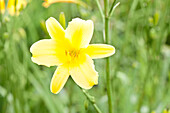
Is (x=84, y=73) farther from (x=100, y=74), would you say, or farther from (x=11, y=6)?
(x=100, y=74)

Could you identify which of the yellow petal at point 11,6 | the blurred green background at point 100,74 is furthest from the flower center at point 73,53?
the yellow petal at point 11,6

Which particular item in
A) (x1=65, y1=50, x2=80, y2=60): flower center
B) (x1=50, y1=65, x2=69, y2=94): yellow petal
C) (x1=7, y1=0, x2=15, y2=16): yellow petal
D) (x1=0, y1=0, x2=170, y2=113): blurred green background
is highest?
(x1=7, y1=0, x2=15, y2=16): yellow petal

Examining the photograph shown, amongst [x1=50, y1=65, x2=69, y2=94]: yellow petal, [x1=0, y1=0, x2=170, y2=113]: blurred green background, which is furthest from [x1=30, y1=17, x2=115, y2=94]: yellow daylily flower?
[x1=0, y1=0, x2=170, y2=113]: blurred green background

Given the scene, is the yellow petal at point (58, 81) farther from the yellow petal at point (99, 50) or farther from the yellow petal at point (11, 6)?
the yellow petal at point (11, 6)

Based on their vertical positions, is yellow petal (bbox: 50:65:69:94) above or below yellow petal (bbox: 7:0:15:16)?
below

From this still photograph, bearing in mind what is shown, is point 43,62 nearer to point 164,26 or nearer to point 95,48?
point 95,48

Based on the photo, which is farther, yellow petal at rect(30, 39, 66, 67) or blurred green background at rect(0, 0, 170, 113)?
blurred green background at rect(0, 0, 170, 113)

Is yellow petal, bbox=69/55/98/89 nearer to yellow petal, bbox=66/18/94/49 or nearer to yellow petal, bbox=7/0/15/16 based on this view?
yellow petal, bbox=66/18/94/49

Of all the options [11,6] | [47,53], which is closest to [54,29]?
[47,53]
